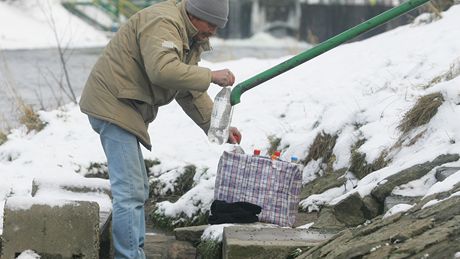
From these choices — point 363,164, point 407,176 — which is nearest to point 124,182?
point 407,176

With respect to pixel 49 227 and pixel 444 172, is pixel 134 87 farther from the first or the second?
pixel 444 172

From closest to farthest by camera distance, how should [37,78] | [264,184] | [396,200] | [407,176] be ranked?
1. [396,200]
2. [407,176]
3. [264,184]
4. [37,78]

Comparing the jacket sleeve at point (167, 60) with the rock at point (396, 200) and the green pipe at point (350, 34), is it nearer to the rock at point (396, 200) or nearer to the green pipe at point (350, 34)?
the green pipe at point (350, 34)

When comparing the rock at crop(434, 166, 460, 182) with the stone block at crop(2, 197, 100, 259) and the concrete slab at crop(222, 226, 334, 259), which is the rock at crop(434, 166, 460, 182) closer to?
the concrete slab at crop(222, 226, 334, 259)

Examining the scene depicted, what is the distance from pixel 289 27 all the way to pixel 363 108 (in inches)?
1029

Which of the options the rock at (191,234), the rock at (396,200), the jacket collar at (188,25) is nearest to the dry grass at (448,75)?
the rock at (396,200)

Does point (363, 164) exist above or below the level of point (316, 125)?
below

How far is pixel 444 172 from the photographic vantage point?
6.17 meters

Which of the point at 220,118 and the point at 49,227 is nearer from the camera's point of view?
the point at 49,227

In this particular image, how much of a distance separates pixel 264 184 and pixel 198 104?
3.53ft

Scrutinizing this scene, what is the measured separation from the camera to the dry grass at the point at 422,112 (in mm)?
7242

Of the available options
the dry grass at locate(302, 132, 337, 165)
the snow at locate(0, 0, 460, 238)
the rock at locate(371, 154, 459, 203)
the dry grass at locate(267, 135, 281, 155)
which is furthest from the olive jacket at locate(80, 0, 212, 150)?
the dry grass at locate(267, 135, 281, 155)

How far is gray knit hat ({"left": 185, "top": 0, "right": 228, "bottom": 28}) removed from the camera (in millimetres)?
5461

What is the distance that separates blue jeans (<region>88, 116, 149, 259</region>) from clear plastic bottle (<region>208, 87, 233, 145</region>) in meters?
0.49
